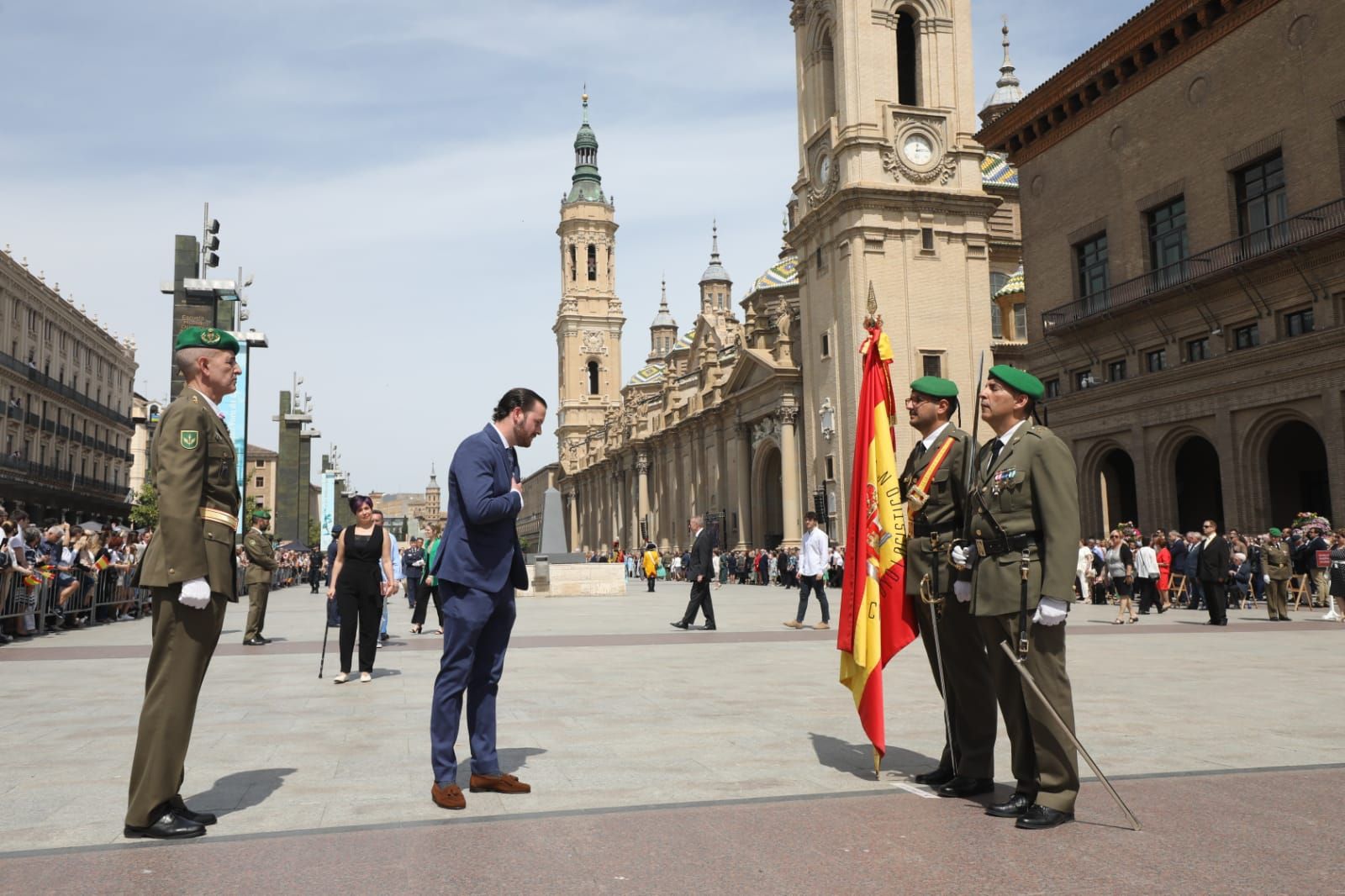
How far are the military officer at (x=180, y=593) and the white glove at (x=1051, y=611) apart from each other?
3.60 m

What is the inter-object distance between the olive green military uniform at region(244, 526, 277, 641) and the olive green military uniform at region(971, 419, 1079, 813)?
11.7 metres

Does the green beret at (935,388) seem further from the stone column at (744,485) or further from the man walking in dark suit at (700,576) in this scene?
the stone column at (744,485)

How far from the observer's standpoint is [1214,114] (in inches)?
1176

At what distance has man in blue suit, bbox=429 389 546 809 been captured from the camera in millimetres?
5461

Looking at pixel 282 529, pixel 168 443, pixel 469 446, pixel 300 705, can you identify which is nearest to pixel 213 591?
pixel 168 443

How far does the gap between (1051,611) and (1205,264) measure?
28.3 m

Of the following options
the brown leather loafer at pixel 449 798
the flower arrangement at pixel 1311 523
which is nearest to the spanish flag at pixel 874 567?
the brown leather loafer at pixel 449 798

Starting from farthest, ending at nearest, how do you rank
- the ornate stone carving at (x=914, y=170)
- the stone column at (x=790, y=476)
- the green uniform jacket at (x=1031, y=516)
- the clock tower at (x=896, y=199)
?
the stone column at (x=790, y=476), the ornate stone carving at (x=914, y=170), the clock tower at (x=896, y=199), the green uniform jacket at (x=1031, y=516)

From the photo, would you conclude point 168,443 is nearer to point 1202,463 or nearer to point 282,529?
point 1202,463

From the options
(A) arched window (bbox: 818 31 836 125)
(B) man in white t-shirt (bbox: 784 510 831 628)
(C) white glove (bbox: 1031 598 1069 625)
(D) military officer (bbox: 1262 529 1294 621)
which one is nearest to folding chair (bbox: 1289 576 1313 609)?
(D) military officer (bbox: 1262 529 1294 621)

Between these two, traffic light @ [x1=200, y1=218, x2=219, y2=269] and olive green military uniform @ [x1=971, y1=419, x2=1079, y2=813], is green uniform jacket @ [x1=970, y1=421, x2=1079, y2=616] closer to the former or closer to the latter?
olive green military uniform @ [x1=971, y1=419, x2=1079, y2=813]

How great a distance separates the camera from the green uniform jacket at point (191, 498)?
4.82m

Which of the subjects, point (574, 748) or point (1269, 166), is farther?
point (1269, 166)

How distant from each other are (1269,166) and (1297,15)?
3615mm
